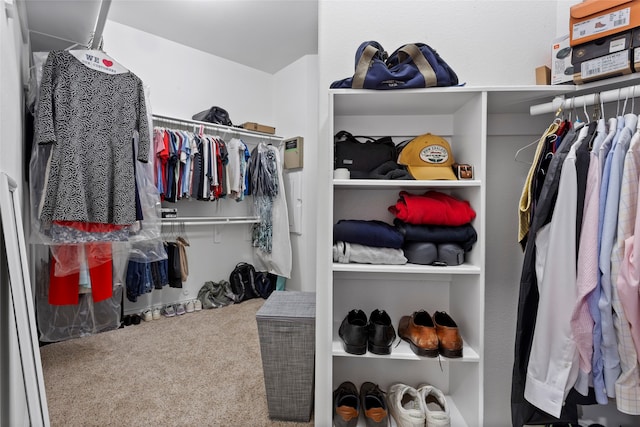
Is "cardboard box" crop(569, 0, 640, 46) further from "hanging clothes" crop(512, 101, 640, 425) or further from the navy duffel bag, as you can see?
the navy duffel bag

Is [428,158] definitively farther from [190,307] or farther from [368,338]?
[190,307]

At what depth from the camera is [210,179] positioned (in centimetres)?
283

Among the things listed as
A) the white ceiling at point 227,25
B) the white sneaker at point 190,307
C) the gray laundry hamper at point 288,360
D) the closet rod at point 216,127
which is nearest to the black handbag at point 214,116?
the closet rod at point 216,127

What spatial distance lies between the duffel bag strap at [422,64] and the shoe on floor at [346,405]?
4.06ft

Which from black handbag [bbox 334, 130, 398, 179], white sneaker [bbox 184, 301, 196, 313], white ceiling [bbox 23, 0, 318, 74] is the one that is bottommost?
white sneaker [bbox 184, 301, 196, 313]

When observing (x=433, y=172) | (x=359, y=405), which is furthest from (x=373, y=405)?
(x=433, y=172)

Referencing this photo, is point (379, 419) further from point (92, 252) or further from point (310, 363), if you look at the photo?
point (92, 252)

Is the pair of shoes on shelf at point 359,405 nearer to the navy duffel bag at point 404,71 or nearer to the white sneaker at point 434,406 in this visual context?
the white sneaker at point 434,406

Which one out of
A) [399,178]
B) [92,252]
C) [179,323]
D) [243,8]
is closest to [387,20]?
[399,178]

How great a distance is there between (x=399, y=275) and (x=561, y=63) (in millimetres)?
998

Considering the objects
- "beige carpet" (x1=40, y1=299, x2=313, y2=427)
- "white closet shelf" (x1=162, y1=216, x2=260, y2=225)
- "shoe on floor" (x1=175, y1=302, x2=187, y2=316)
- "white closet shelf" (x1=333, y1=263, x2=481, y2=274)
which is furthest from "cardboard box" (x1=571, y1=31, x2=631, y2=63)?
"shoe on floor" (x1=175, y1=302, x2=187, y2=316)

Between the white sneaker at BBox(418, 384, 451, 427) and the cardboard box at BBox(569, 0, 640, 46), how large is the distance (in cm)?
140

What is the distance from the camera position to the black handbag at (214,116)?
304 cm

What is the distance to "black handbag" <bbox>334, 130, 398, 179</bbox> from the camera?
4.10 ft
